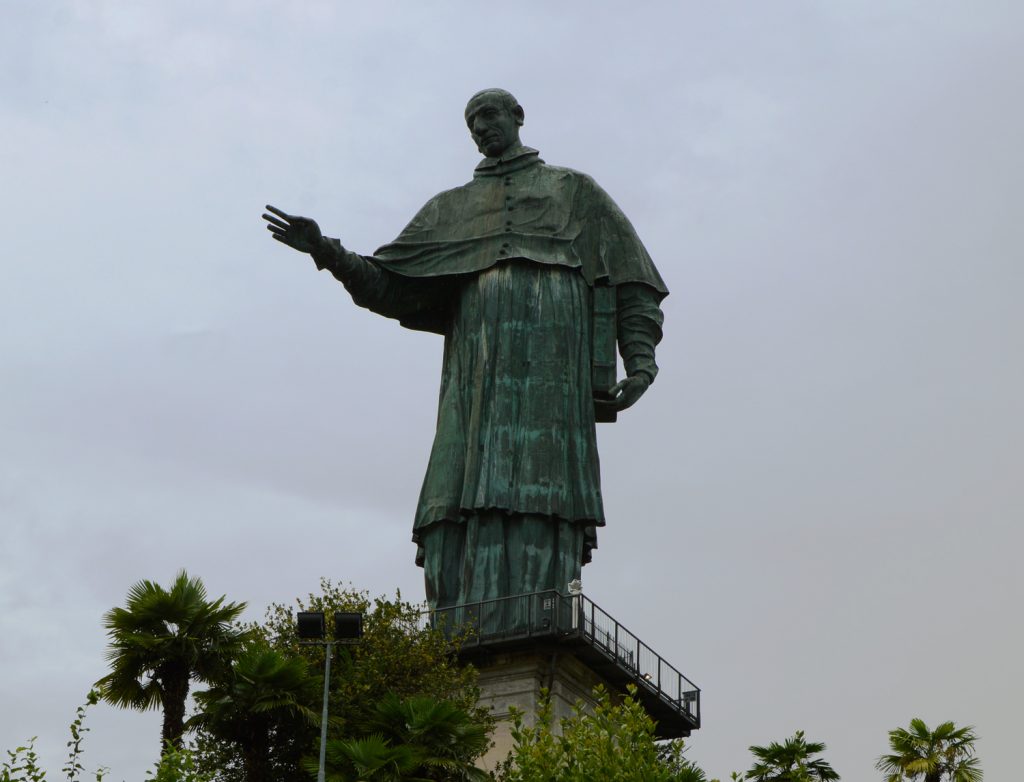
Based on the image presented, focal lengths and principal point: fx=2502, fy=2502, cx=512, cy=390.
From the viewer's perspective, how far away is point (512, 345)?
3822 cm

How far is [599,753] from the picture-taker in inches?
1174

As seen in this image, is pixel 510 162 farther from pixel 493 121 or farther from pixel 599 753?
pixel 599 753

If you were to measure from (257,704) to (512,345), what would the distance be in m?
9.78

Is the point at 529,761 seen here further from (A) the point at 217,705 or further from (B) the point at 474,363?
(B) the point at 474,363

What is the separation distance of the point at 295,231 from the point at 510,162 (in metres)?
4.67

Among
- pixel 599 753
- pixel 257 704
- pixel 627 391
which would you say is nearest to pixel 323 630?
pixel 257 704

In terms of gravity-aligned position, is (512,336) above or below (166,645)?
above

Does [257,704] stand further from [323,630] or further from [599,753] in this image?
[599,753]

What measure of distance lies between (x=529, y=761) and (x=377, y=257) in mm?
12182

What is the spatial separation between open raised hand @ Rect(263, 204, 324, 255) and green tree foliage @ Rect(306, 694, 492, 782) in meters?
8.80

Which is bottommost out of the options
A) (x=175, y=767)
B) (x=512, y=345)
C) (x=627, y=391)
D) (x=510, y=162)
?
(x=175, y=767)

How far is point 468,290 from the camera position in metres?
39.2

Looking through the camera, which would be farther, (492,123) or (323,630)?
(492,123)

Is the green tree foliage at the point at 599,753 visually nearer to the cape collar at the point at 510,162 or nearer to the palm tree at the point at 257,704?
the palm tree at the point at 257,704
